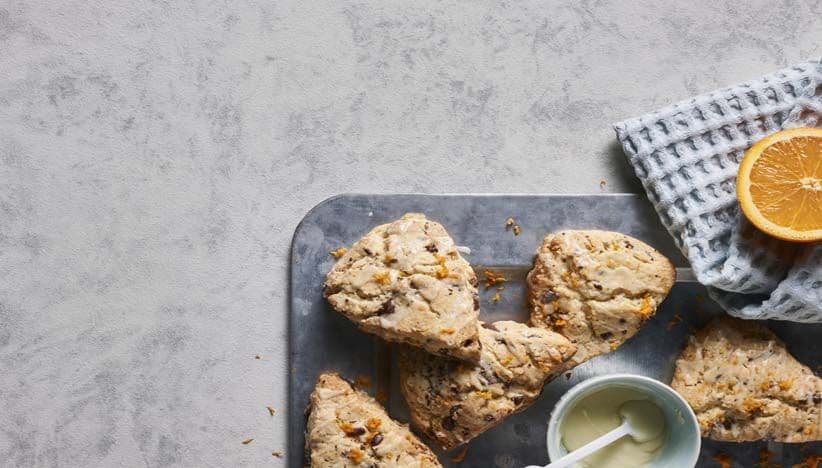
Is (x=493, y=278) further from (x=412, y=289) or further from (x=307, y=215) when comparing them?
(x=307, y=215)

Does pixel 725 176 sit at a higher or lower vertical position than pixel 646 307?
higher

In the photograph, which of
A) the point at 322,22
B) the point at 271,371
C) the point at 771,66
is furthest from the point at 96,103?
the point at 771,66

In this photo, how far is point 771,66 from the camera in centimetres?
192

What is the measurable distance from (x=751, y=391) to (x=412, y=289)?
28.4 inches

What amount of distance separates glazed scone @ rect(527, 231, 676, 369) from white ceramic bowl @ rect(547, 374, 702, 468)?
3.3 inches

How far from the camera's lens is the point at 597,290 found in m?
1.72

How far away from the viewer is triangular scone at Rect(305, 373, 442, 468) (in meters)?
1.70

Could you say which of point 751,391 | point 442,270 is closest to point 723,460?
point 751,391

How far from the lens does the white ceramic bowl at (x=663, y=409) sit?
65.5 inches

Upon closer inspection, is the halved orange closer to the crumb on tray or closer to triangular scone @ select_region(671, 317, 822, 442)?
triangular scone @ select_region(671, 317, 822, 442)

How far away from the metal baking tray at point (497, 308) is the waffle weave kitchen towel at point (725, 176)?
0.09 meters

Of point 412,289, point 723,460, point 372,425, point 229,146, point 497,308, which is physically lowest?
point 723,460

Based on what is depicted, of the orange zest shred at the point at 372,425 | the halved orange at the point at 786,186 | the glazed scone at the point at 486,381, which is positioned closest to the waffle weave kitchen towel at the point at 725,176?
the halved orange at the point at 786,186

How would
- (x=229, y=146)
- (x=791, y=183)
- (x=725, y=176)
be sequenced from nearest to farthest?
(x=791, y=183)
(x=725, y=176)
(x=229, y=146)
